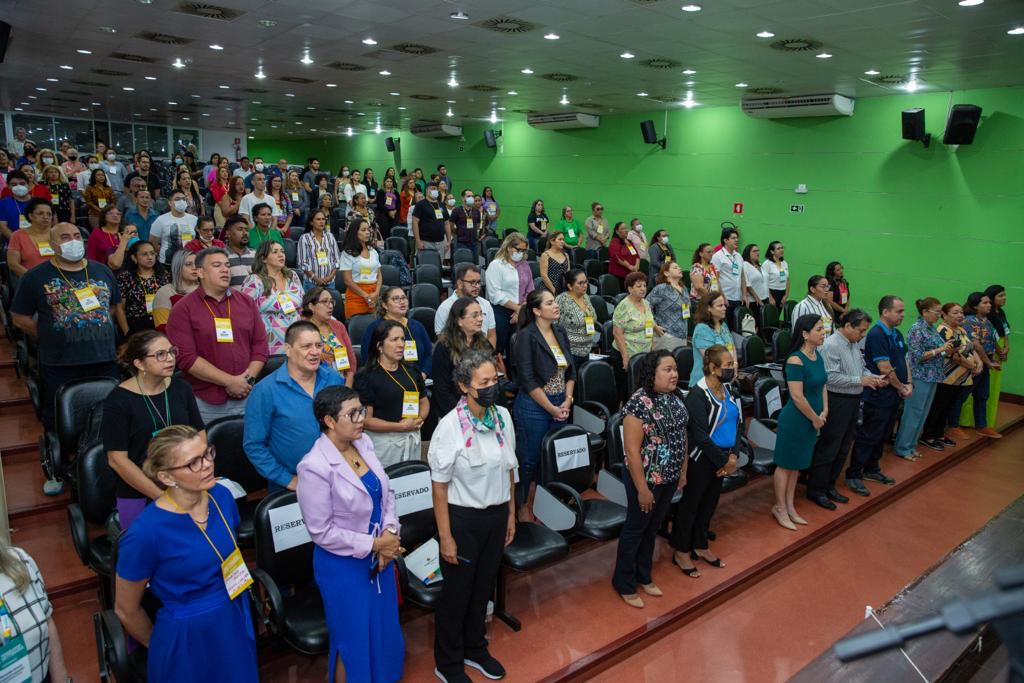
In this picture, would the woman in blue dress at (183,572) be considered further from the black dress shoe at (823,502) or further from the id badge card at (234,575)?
the black dress shoe at (823,502)

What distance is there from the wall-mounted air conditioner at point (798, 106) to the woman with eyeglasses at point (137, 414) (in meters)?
9.59

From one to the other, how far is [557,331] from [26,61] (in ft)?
35.1

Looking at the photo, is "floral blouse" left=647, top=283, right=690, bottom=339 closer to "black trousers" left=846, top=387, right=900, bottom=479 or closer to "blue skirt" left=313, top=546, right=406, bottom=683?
"black trousers" left=846, top=387, right=900, bottom=479

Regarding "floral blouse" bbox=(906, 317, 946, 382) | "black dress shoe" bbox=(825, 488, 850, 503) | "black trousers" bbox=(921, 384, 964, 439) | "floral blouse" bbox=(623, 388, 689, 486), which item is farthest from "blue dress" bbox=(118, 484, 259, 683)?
"black trousers" bbox=(921, 384, 964, 439)

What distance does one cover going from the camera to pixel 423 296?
6660 mm

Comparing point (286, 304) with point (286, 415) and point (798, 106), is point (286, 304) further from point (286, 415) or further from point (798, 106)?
point (798, 106)

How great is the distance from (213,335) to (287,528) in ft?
4.07

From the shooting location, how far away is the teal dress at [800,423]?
4.25 meters

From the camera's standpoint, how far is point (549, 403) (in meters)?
3.86

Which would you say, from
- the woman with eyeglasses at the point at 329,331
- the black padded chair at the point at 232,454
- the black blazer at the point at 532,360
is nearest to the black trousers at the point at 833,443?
the black blazer at the point at 532,360

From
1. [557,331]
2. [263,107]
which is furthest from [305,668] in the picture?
[263,107]

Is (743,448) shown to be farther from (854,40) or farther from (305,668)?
(854,40)

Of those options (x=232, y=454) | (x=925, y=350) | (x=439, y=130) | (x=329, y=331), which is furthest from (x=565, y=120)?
(x=232, y=454)

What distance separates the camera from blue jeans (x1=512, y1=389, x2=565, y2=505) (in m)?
3.94
